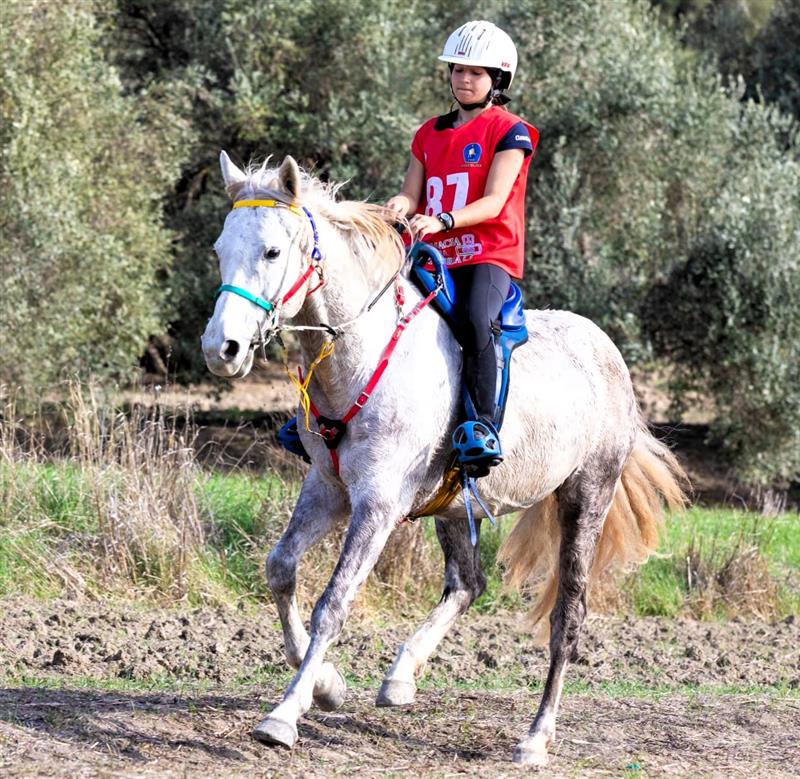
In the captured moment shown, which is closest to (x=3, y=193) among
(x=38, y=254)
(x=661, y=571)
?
(x=38, y=254)

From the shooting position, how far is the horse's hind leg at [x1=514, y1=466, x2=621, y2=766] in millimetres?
5664

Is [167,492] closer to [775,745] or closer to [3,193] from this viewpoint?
[775,745]

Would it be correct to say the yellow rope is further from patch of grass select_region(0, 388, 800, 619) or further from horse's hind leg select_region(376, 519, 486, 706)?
patch of grass select_region(0, 388, 800, 619)

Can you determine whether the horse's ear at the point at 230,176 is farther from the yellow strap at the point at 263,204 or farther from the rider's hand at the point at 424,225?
the rider's hand at the point at 424,225

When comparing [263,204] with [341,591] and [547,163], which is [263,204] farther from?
[547,163]

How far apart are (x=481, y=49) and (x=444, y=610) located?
2.66 meters

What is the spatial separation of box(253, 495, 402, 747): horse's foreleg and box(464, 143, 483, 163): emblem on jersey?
1627 mm

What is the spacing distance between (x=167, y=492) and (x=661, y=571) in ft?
12.7

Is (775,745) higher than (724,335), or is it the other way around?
(724,335)

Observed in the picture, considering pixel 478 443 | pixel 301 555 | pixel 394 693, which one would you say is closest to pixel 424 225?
pixel 478 443

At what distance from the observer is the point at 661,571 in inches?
377

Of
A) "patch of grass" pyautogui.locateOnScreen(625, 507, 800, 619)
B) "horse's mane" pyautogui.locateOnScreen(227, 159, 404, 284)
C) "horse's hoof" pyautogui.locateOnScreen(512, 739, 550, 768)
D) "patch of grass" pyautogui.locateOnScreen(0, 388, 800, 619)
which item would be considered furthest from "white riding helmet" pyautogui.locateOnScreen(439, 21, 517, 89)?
"patch of grass" pyautogui.locateOnScreen(625, 507, 800, 619)

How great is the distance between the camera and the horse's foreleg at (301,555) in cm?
505

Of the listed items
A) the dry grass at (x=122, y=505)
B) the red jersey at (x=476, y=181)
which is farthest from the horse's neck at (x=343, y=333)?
the dry grass at (x=122, y=505)
